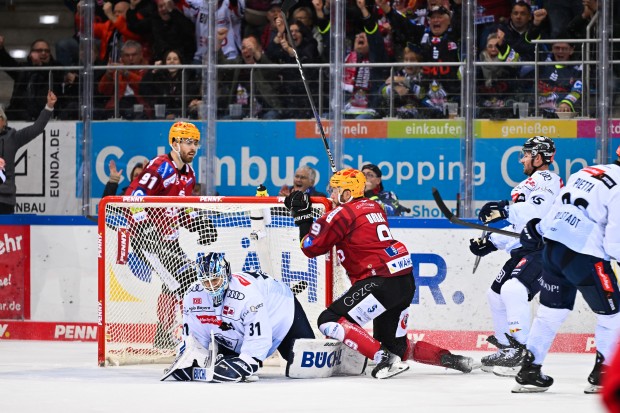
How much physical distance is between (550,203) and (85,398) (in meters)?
2.57

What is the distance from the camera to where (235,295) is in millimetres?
5629

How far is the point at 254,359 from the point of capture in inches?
220

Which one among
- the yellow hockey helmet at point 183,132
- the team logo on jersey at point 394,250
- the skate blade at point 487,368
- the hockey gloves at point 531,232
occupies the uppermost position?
the yellow hockey helmet at point 183,132

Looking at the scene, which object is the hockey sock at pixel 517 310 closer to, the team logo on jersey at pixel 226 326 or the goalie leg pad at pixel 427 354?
the goalie leg pad at pixel 427 354

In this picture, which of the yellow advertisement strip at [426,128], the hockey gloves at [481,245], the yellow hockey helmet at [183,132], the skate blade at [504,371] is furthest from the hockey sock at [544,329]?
the yellow advertisement strip at [426,128]

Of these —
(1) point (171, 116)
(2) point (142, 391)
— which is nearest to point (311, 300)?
(2) point (142, 391)

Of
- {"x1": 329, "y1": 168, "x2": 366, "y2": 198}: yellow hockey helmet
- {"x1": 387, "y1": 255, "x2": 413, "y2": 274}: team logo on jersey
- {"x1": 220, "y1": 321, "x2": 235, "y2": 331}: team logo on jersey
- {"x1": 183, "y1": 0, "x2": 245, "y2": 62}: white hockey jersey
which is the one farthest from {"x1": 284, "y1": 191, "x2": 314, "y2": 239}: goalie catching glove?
{"x1": 183, "y1": 0, "x2": 245, "y2": 62}: white hockey jersey

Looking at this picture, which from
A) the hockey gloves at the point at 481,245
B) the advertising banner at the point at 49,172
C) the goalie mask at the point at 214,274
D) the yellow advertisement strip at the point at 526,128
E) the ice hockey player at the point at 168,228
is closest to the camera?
the goalie mask at the point at 214,274

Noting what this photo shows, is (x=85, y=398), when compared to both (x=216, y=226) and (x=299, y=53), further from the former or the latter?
(x=299, y=53)

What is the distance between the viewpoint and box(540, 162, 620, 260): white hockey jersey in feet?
16.3

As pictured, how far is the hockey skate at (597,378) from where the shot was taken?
206 inches

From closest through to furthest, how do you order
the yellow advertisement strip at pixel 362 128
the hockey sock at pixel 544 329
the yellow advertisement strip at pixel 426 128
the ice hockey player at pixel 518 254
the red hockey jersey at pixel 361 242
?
the hockey sock at pixel 544 329 < the red hockey jersey at pixel 361 242 < the ice hockey player at pixel 518 254 < the yellow advertisement strip at pixel 426 128 < the yellow advertisement strip at pixel 362 128

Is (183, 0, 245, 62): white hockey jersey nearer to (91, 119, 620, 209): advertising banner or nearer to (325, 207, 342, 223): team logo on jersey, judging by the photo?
(91, 119, 620, 209): advertising banner

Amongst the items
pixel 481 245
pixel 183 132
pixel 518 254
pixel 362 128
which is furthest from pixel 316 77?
pixel 518 254
